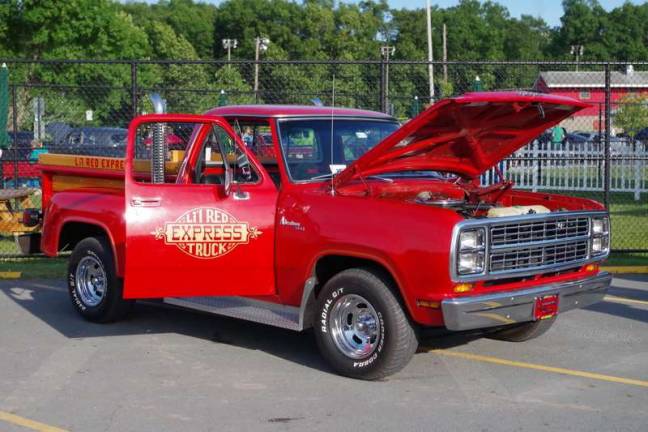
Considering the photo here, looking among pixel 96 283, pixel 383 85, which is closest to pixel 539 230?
pixel 96 283

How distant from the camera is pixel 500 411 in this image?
20.7ft

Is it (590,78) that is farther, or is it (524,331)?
(590,78)

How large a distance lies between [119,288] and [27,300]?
213 centimetres

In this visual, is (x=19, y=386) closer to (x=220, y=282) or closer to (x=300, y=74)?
(x=220, y=282)

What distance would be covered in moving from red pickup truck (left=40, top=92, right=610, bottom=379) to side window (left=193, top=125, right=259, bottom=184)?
0.01 metres

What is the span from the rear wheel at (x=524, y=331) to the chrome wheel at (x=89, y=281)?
145 inches

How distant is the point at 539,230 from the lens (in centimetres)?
710

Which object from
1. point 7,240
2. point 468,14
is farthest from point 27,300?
point 468,14

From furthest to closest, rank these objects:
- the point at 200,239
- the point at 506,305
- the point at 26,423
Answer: the point at 200,239
the point at 506,305
the point at 26,423

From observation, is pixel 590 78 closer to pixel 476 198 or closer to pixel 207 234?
pixel 476 198

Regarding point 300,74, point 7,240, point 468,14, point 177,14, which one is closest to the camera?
point 7,240

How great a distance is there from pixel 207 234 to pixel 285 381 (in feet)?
4.39

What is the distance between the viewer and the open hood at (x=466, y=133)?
6.97 metres

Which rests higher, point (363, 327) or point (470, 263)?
point (470, 263)
